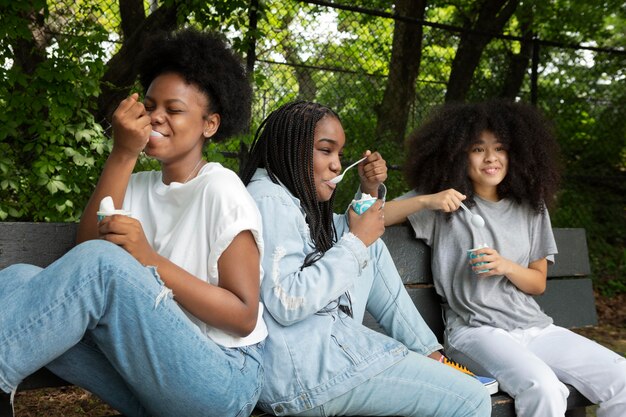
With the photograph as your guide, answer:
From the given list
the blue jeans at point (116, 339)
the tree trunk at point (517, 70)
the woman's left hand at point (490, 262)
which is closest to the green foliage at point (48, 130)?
the blue jeans at point (116, 339)

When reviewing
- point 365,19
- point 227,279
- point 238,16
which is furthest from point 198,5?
point 227,279

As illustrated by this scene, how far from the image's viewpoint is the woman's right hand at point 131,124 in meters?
2.09

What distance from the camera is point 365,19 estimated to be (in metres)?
5.82

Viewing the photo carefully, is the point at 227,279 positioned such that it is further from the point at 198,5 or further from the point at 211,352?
the point at 198,5

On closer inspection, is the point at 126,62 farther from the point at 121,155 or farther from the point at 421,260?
the point at 121,155

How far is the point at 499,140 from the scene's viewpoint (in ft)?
10.6

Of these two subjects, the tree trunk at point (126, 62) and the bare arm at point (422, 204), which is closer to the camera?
the bare arm at point (422, 204)

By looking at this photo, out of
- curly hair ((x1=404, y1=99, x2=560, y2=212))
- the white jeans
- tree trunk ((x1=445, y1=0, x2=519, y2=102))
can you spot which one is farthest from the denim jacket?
tree trunk ((x1=445, y1=0, x2=519, y2=102))

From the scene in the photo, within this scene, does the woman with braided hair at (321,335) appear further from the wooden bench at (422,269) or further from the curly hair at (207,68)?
the wooden bench at (422,269)

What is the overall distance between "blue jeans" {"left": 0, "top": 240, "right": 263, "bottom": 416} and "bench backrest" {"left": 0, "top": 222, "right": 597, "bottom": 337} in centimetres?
32

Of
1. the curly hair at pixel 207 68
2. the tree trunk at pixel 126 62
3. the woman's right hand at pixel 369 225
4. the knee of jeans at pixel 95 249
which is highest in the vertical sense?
the tree trunk at pixel 126 62

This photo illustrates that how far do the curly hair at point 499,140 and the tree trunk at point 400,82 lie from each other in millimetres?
2631

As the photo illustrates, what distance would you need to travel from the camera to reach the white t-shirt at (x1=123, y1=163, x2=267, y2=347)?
6.80 feet

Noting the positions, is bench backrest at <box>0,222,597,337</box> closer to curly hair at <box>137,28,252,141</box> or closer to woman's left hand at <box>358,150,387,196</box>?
woman's left hand at <box>358,150,387,196</box>
